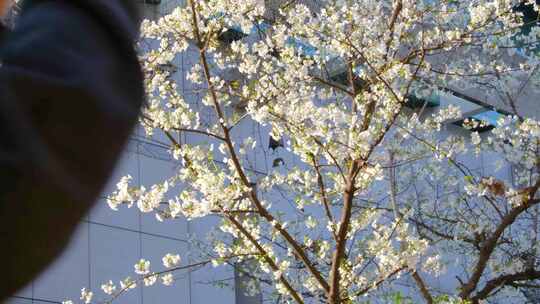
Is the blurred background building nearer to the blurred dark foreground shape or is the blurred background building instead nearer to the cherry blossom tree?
the cherry blossom tree

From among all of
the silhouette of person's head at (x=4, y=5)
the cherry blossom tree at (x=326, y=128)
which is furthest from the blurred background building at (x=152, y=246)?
the silhouette of person's head at (x=4, y=5)

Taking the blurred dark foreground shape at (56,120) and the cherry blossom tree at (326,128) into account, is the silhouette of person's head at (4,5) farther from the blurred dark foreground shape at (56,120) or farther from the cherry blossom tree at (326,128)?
the cherry blossom tree at (326,128)

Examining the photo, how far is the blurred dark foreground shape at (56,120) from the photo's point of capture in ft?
1.69

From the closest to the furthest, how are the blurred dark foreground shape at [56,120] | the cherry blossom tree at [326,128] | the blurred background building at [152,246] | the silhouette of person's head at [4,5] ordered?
the blurred dark foreground shape at [56,120] → the silhouette of person's head at [4,5] → the cherry blossom tree at [326,128] → the blurred background building at [152,246]

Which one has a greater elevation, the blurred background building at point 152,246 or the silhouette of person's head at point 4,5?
the blurred background building at point 152,246

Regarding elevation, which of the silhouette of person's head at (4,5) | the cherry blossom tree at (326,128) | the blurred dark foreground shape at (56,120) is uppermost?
the cherry blossom tree at (326,128)

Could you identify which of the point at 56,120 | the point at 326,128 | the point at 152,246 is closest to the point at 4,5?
the point at 56,120

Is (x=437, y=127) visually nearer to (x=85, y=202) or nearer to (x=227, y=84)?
(x=227, y=84)

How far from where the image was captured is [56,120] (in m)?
0.53

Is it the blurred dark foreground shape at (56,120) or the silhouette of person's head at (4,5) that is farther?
the silhouette of person's head at (4,5)

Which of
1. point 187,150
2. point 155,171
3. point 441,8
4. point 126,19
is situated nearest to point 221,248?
point 187,150

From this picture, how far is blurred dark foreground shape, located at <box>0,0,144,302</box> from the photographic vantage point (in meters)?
0.51

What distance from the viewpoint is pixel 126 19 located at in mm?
603

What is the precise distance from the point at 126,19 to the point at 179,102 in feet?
23.3
